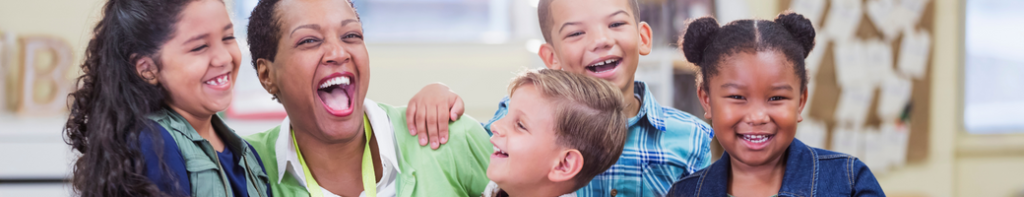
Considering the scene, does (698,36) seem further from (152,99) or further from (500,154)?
(152,99)

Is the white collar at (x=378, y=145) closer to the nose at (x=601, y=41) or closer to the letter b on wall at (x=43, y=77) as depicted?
the nose at (x=601, y=41)

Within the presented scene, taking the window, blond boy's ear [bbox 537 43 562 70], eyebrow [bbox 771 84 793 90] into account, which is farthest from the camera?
the window

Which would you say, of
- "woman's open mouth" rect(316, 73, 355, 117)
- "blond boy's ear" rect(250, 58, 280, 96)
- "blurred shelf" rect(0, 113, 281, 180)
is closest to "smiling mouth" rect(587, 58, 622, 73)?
"woman's open mouth" rect(316, 73, 355, 117)

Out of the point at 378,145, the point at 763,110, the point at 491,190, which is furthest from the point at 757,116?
the point at 378,145

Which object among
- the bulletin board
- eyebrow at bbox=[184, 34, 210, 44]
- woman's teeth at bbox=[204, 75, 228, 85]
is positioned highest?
eyebrow at bbox=[184, 34, 210, 44]

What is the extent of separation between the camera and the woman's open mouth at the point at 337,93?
1327 mm

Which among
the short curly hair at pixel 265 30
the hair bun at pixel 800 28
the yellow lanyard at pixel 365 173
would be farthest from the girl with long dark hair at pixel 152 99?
the hair bun at pixel 800 28

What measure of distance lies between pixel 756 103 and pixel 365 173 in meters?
0.79

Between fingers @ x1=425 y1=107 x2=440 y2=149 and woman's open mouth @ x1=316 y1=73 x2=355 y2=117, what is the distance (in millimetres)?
163

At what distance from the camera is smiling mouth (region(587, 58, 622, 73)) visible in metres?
1.39

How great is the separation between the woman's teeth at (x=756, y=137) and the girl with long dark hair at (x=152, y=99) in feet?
2.82

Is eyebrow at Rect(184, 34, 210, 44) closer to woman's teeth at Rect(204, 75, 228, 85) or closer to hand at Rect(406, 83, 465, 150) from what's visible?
woman's teeth at Rect(204, 75, 228, 85)

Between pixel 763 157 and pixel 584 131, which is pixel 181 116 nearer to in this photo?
pixel 584 131

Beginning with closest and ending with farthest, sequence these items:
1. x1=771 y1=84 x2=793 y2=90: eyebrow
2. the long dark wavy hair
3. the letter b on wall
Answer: the long dark wavy hair
x1=771 y1=84 x2=793 y2=90: eyebrow
the letter b on wall
